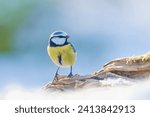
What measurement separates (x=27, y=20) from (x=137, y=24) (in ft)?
1.43

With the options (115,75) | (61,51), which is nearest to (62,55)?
(61,51)

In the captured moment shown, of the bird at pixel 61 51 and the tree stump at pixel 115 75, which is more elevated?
the bird at pixel 61 51

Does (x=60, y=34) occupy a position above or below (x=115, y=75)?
above

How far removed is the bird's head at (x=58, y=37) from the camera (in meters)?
1.34

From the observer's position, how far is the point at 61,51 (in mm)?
1372

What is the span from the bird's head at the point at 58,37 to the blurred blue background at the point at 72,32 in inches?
0.7

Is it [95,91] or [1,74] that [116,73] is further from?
[1,74]

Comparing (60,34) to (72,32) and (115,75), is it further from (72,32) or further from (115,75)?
(115,75)

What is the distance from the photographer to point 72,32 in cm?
134

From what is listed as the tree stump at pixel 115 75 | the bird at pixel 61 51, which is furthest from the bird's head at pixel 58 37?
the tree stump at pixel 115 75

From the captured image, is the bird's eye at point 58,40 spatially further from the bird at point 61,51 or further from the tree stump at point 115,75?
the tree stump at point 115,75

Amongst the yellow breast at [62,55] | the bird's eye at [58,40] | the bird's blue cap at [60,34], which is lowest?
the yellow breast at [62,55]

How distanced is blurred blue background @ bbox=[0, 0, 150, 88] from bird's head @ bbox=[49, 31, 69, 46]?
0.06ft

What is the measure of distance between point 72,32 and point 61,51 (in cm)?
9
